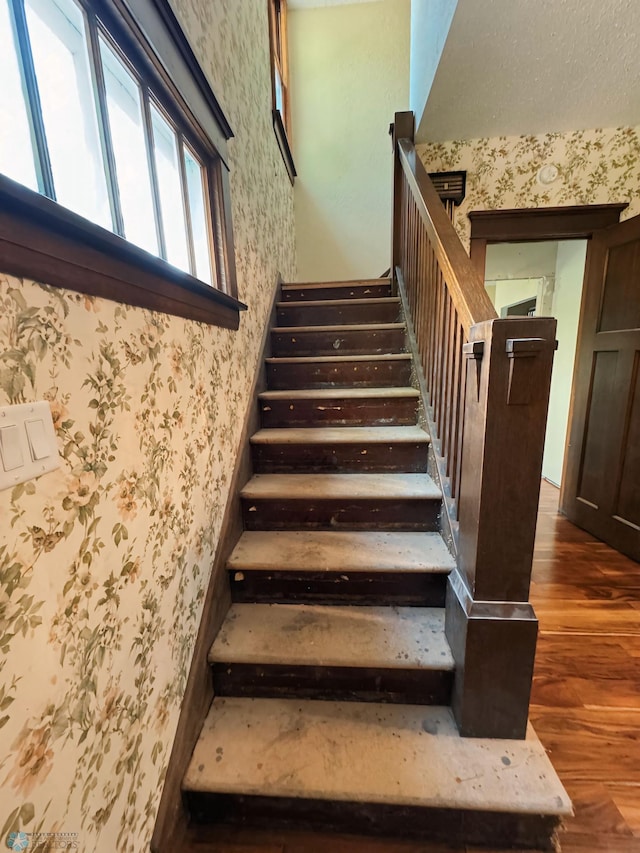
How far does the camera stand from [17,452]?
490mm

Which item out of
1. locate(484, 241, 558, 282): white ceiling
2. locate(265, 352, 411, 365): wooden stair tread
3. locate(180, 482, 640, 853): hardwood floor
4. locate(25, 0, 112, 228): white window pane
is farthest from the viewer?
locate(484, 241, 558, 282): white ceiling

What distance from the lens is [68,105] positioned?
0.68 metres

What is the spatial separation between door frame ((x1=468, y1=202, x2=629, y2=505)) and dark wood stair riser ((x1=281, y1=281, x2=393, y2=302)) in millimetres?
618

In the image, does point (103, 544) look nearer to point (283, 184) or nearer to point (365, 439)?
point (365, 439)

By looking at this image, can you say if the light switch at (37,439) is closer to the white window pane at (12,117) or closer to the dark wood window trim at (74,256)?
the dark wood window trim at (74,256)

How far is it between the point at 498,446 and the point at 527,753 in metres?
0.85

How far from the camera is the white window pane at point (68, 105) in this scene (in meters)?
A: 0.63

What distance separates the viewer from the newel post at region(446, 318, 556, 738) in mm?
815

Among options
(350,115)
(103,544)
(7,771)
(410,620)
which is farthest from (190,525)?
(350,115)

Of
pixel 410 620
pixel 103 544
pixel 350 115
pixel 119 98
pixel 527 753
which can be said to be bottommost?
pixel 527 753

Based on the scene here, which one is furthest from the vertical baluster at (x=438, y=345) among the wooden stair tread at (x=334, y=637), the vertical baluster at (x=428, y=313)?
the wooden stair tread at (x=334, y=637)

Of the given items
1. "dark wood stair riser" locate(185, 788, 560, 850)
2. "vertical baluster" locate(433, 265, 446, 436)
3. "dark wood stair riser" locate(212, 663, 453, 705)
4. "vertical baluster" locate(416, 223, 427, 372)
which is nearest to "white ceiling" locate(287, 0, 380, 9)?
"vertical baluster" locate(416, 223, 427, 372)

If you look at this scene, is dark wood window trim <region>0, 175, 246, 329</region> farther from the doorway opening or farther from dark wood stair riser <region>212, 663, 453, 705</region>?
the doorway opening

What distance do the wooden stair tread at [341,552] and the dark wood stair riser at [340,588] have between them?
4cm
